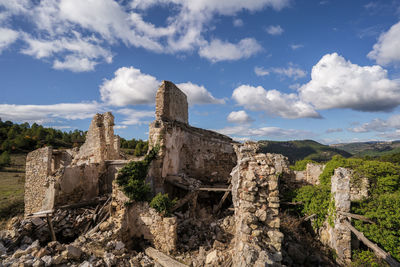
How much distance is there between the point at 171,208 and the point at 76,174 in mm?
4973

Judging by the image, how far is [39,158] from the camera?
11.4 m

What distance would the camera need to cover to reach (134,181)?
Answer: 8.22 meters

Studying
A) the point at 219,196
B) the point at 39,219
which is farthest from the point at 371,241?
the point at 39,219

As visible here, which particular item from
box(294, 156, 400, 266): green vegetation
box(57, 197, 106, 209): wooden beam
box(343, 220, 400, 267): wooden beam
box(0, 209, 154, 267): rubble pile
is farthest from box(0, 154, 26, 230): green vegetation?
box(343, 220, 400, 267): wooden beam

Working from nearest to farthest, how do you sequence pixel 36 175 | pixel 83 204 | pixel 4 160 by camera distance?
pixel 83 204 → pixel 36 175 → pixel 4 160

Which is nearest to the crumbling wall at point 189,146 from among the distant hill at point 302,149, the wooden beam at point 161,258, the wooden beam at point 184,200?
the wooden beam at point 184,200

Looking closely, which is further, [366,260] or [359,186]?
[359,186]

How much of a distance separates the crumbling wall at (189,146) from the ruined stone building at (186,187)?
0.18 ft

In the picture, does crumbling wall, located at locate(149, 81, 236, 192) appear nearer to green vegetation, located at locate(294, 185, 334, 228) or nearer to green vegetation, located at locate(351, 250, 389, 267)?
green vegetation, located at locate(294, 185, 334, 228)

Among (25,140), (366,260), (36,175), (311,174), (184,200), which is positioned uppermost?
(25,140)

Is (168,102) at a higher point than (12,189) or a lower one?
higher

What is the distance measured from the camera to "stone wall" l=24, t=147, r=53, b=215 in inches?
441

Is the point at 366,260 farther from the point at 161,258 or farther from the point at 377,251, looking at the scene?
the point at 161,258

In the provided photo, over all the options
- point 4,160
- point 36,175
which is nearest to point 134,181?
point 36,175
